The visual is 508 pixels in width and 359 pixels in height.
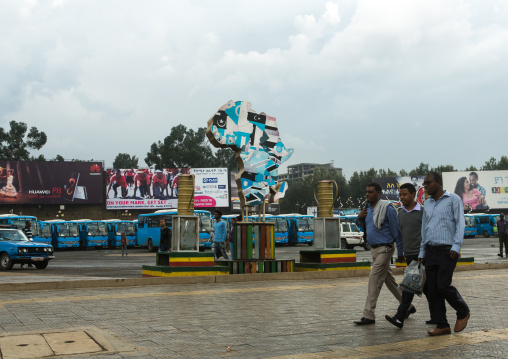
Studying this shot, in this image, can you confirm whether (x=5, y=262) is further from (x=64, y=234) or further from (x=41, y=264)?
(x=64, y=234)

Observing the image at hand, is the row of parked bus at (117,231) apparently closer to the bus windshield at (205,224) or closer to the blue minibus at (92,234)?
the blue minibus at (92,234)

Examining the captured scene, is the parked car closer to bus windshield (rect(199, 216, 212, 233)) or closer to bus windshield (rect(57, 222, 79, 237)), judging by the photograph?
bus windshield (rect(199, 216, 212, 233))

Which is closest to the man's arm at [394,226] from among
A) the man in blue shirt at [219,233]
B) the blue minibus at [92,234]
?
the man in blue shirt at [219,233]

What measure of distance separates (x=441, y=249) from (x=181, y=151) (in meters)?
100

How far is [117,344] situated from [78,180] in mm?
64087

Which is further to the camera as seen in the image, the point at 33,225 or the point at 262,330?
the point at 33,225

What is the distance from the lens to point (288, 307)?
30.0 ft

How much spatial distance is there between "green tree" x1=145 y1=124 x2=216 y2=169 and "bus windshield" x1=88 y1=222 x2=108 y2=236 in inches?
2069

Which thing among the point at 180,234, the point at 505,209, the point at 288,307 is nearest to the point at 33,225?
the point at 180,234

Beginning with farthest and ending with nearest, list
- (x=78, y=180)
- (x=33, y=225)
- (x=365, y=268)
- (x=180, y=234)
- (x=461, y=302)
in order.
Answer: (x=78, y=180) < (x=33, y=225) < (x=365, y=268) < (x=180, y=234) < (x=461, y=302)

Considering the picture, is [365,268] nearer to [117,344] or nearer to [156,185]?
[117,344]

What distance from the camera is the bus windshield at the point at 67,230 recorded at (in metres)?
49.7

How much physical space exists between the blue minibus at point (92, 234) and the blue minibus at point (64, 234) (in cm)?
65

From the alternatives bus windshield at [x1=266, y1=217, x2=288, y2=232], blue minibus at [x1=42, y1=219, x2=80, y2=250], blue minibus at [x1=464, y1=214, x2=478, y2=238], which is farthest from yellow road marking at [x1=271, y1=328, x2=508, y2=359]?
blue minibus at [x1=464, y1=214, x2=478, y2=238]
